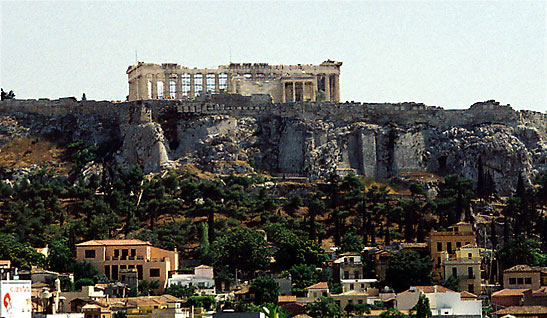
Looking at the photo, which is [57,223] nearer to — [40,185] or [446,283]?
[40,185]

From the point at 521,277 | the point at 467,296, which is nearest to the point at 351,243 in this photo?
the point at 521,277

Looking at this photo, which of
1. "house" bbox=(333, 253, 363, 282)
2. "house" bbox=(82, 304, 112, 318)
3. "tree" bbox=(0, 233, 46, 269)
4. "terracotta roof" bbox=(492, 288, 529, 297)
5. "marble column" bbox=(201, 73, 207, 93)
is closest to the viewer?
"house" bbox=(82, 304, 112, 318)

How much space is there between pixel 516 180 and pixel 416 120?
9.88 m

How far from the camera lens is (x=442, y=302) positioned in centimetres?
9106

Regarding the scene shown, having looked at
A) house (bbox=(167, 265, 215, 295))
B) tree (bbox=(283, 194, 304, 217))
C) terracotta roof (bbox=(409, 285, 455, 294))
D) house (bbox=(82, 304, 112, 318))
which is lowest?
house (bbox=(82, 304, 112, 318))

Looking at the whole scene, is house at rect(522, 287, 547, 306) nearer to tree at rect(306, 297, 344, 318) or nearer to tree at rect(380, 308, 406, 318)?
tree at rect(380, 308, 406, 318)

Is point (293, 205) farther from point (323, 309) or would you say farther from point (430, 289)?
point (323, 309)

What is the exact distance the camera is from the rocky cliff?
124688 mm

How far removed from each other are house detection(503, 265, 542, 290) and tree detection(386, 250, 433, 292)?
16.0ft

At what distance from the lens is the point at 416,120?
12988cm

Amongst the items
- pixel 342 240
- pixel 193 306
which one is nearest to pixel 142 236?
pixel 342 240

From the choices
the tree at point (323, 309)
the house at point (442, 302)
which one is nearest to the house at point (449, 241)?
the house at point (442, 302)

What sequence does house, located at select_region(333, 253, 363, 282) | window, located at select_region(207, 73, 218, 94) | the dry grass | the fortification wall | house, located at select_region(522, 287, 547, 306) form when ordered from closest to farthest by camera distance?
house, located at select_region(522, 287, 547, 306) < house, located at select_region(333, 253, 363, 282) < the dry grass < the fortification wall < window, located at select_region(207, 73, 218, 94)

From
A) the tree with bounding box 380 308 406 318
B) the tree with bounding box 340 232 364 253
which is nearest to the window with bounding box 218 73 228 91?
the tree with bounding box 340 232 364 253
